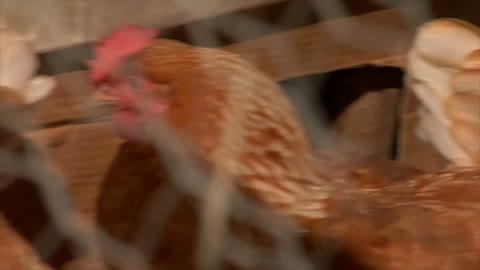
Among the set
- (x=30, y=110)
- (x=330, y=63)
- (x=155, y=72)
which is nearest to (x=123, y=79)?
(x=155, y=72)

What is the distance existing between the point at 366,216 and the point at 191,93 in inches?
7.0

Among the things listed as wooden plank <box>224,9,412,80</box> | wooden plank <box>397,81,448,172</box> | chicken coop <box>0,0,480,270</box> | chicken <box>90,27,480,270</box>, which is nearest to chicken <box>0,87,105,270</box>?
chicken coop <box>0,0,480,270</box>

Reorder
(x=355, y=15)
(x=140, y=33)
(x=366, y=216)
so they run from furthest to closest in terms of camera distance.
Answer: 1. (x=355, y=15)
2. (x=140, y=33)
3. (x=366, y=216)

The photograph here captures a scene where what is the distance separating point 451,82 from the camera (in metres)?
0.93

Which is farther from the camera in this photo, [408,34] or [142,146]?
[408,34]

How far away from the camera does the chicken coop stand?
3.04 feet

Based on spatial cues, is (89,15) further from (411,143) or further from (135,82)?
(411,143)

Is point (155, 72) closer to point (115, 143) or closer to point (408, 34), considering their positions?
point (115, 143)

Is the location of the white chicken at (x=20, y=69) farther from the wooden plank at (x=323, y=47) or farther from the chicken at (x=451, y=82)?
the chicken at (x=451, y=82)

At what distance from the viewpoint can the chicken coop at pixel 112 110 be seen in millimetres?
927

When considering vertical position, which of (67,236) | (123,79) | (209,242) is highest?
(123,79)

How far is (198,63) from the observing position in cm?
85

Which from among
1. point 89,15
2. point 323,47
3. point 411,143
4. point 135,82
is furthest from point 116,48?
point 411,143

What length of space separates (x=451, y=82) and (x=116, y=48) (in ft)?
1.00
